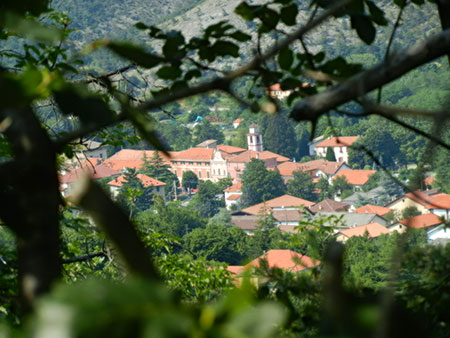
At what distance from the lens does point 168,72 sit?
0.74m

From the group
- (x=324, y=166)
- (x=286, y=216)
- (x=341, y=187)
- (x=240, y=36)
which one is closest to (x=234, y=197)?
(x=324, y=166)

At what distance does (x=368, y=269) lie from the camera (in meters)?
17.9

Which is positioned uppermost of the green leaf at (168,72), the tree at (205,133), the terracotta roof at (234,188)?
the tree at (205,133)

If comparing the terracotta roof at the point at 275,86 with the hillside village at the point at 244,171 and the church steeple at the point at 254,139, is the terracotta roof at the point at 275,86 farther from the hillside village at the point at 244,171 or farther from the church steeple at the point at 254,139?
the church steeple at the point at 254,139

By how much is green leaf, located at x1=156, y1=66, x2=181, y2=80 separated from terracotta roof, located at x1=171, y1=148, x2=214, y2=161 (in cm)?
4134

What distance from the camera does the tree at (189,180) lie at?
42.0 meters

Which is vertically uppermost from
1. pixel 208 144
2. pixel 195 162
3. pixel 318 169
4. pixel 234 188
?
pixel 208 144

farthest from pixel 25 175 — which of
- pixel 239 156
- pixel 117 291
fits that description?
pixel 239 156

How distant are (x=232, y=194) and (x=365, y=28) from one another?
3922 centimetres

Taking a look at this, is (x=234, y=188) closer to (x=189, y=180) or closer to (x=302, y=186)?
(x=189, y=180)

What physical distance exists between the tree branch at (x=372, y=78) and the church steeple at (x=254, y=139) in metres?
43.3

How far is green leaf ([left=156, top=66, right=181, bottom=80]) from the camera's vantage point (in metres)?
0.74

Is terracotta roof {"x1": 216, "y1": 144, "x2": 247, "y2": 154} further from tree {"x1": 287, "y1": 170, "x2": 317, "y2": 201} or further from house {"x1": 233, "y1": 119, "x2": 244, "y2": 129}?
house {"x1": 233, "y1": 119, "x2": 244, "y2": 129}

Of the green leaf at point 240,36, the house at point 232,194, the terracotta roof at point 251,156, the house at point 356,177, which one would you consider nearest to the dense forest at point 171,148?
the green leaf at point 240,36
